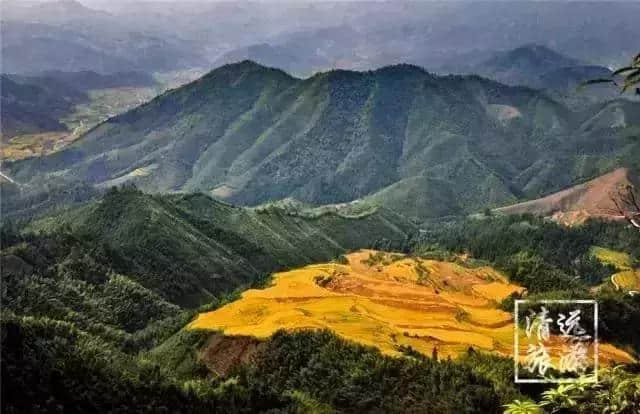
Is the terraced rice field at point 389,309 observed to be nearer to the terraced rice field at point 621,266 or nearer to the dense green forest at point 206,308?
the dense green forest at point 206,308

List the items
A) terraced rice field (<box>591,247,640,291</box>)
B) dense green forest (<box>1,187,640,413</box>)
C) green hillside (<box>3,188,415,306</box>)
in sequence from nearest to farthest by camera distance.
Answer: dense green forest (<box>1,187,640,413</box>)
green hillside (<box>3,188,415,306</box>)
terraced rice field (<box>591,247,640,291</box>)

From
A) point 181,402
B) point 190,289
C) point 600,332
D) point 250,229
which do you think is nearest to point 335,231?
point 250,229

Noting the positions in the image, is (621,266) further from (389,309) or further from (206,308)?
(206,308)

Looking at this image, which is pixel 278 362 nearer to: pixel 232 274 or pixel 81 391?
pixel 81 391

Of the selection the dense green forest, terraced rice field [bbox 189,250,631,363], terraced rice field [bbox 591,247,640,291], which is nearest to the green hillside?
the dense green forest

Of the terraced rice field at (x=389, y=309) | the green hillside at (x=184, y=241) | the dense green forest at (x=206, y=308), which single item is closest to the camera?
the dense green forest at (x=206, y=308)

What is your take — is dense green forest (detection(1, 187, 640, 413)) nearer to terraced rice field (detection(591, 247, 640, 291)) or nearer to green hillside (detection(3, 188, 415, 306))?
green hillside (detection(3, 188, 415, 306))

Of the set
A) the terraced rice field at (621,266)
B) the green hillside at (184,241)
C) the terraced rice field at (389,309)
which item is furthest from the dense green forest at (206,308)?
the terraced rice field at (389,309)

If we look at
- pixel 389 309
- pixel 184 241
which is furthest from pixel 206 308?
pixel 184 241

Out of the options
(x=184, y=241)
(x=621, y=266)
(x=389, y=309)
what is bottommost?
(x=621, y=266)
